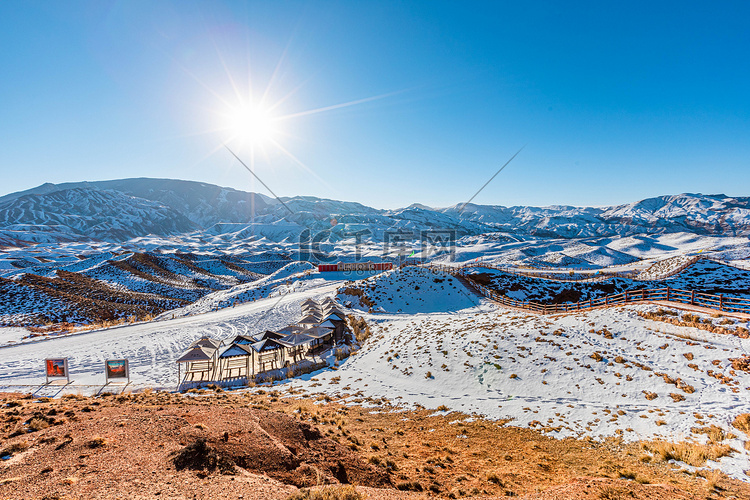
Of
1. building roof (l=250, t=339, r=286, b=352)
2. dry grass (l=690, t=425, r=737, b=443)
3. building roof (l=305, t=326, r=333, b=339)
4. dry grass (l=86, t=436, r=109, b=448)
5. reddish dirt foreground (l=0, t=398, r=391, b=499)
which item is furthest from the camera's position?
building roof (l=305, t=326, r=333, b=339)

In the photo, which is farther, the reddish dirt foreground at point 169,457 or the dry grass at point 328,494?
the reddish dirt foreground at point 169,457

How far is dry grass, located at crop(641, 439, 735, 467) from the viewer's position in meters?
7.60

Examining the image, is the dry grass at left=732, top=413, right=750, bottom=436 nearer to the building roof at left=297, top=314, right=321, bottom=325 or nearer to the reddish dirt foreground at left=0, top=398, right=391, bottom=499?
the reddish dirt foreground at left=0, top=398, right=391, bottom=499

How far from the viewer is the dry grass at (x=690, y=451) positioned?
7.60 m

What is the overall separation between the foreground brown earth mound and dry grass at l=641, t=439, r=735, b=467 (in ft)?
1.45

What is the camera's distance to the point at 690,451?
7.88 m

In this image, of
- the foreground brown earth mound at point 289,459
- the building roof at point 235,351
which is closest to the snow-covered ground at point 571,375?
the foreground brown earth mound at point 289,459

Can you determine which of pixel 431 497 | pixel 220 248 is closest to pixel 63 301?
pixel 431 497

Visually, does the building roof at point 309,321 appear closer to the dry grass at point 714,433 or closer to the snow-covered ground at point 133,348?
the snow-covered ground at point 133,348

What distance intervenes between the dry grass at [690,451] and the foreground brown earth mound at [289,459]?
0.44m

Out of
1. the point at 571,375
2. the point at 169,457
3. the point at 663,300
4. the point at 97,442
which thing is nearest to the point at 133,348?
the point at 97,442

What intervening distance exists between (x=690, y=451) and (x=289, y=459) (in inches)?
434

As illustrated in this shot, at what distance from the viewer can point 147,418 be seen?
915 centimetres

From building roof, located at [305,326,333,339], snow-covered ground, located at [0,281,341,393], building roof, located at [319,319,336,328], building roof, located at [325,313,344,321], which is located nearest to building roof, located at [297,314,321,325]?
building roof, located at [319,319,336,328]
